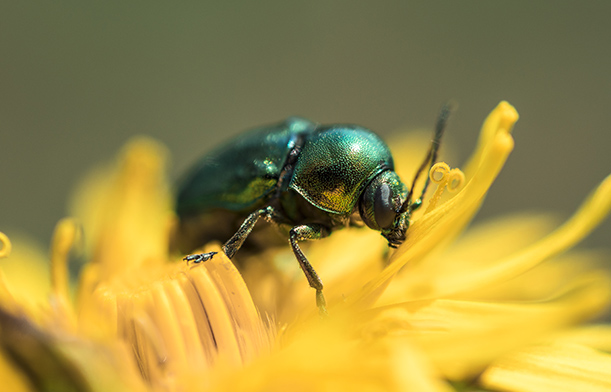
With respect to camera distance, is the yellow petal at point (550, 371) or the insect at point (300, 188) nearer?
the yellow petal at point (550, 371)

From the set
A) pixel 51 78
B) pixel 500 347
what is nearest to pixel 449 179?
pixel 500 347

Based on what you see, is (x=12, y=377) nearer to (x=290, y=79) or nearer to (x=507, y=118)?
(x=507, y=118)

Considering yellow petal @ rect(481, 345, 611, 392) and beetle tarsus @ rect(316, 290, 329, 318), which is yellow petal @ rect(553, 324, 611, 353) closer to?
yellow petal @ rect(481, 345, 611, 392)

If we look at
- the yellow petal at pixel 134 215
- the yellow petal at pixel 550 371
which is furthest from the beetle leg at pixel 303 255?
the yellow petal at pixel 134 215

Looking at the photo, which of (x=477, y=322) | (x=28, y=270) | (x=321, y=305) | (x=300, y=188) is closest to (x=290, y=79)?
(x=28, y=270)

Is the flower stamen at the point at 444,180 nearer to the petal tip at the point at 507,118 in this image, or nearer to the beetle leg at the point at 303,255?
the petal tip at the point at 507,118

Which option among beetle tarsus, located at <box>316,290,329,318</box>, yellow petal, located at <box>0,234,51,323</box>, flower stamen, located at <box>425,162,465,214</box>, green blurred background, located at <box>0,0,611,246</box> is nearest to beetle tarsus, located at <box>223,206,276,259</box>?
beetle tarsus, located at <box>316,290,329,318</box>
